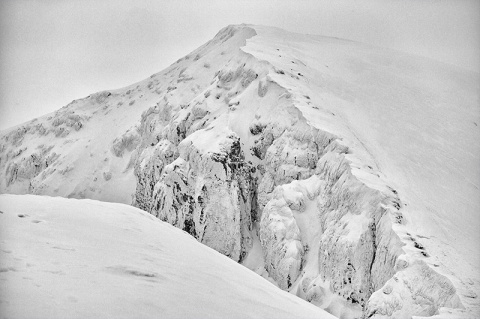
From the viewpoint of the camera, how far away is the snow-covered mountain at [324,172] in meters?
20.8

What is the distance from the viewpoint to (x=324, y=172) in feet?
100

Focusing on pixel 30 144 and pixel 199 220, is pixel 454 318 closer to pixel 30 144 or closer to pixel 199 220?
pixel 199 220

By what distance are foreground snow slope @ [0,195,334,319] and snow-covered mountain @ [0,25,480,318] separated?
1009 centimetres

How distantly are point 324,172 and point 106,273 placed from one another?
26.3 metres

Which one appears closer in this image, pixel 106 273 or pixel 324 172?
pixel 106 273

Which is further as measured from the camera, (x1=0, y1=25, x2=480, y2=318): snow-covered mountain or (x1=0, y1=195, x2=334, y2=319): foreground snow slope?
(x1=0, y1=25, x2=480, y2=318): snow-covered mountain

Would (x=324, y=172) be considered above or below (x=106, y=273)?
below

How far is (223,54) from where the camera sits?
219ft

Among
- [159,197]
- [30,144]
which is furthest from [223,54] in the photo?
[30,144]

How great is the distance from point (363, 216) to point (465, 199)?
28.1 ft

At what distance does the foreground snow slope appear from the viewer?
494 cm

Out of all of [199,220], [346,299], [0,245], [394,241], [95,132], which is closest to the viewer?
[0,245]

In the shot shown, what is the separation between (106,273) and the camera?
20.0 feet

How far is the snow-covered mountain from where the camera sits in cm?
2075
